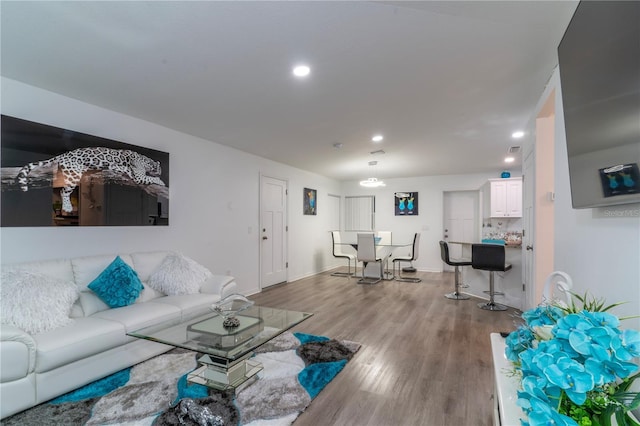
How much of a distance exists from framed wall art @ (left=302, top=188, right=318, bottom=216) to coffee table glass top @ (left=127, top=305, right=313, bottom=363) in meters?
4.26

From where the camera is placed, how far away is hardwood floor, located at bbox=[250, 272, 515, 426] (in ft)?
6.52

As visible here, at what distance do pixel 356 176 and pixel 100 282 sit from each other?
612 centimetres

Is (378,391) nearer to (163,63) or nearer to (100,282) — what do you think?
(100,282)

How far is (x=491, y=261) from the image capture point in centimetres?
419

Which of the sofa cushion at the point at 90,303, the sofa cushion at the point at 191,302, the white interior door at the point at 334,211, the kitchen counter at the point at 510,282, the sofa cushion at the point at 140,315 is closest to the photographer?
the sofa cushion at the point at 140,315

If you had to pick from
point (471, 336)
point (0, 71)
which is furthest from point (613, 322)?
point (0, 71)

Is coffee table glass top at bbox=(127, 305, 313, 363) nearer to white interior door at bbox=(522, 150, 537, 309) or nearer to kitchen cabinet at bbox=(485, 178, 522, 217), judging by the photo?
white interior door at bbox=(522, 150, 537, 309)

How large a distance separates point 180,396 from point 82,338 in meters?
0.84

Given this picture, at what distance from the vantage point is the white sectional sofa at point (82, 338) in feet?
6.34

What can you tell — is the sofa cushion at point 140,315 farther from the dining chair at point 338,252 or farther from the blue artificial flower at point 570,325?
the dining chair at point 338,252

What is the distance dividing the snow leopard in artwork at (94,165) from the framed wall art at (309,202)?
361 cm

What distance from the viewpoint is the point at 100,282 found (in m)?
2.79

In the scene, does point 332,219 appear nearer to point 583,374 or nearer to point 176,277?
point 176,277

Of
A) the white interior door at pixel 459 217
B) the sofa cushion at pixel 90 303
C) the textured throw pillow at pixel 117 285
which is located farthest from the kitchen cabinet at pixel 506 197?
the sofa cushion at pixel 90 303
